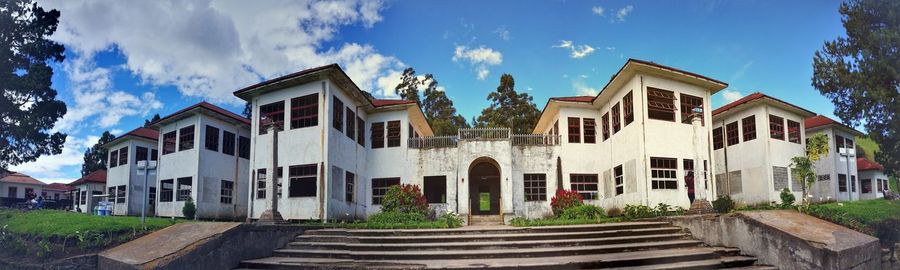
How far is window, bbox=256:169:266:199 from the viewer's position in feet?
60.2

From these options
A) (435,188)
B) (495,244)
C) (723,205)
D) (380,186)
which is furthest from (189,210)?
(723,205)

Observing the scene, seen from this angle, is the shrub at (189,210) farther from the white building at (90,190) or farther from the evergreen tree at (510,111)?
the evergreen tree at (510,111)

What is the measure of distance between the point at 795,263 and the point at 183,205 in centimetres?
2002

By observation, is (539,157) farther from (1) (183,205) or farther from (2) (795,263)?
(1) (183,205)

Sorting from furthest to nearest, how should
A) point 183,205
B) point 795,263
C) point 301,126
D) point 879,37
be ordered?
1. point 183,205
2. point 301,126
3. point 879,37
4. point 795,263

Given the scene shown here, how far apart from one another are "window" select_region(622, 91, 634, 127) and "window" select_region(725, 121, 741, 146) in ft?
21.0

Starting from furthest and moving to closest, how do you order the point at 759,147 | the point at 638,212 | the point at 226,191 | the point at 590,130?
the point at 226,191 → the point at 590,130 → the point at 759,147 → the point at 638,212

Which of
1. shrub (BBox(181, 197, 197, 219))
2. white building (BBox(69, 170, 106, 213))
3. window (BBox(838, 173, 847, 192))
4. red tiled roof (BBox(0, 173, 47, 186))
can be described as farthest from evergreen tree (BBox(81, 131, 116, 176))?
window (BBox(838, 173, 847, 192))

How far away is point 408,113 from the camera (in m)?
22.0

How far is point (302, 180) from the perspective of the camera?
695 inches

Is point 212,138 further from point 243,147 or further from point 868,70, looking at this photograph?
point 868,70

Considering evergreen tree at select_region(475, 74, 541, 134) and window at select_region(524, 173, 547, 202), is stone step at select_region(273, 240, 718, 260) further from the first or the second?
evergreen tree at select_region(475, 74, 541, 134)

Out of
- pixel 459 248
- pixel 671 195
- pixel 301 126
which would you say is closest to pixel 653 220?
pixel 671 195

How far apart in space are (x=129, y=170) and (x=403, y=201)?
45.6 feet
